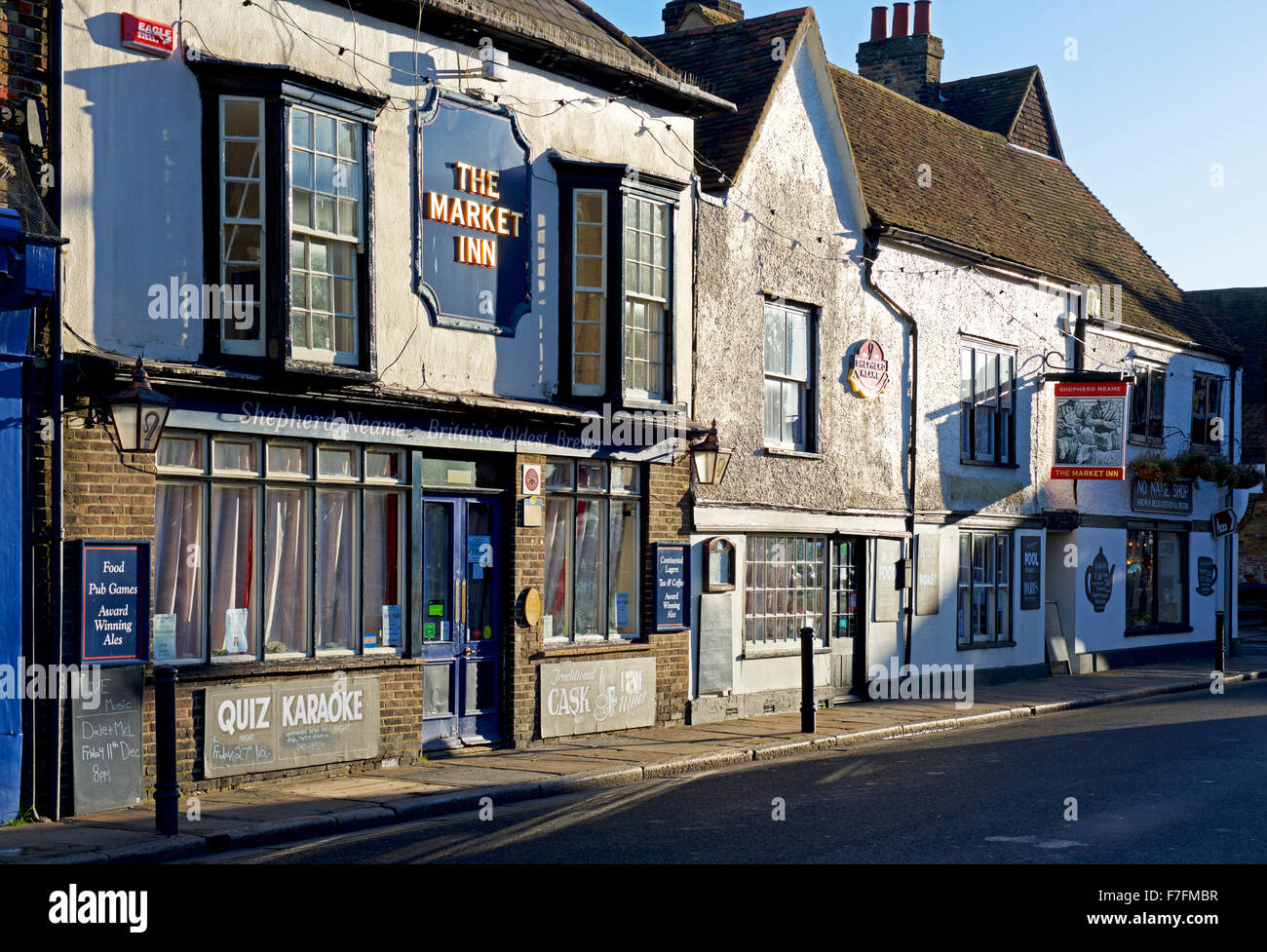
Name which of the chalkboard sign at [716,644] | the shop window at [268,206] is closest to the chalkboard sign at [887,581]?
the chalkboard sign at [716,644]

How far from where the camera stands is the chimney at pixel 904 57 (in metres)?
30.1

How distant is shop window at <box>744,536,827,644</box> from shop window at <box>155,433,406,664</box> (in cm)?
581

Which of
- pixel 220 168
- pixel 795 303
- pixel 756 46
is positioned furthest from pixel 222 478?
pixel 756 46

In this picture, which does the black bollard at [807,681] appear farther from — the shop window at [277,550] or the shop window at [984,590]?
the shop window at [984,590]

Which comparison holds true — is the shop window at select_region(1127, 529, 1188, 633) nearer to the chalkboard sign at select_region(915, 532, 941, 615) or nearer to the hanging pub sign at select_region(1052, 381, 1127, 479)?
the hanging pub sign at select_region(1052, 381, 1127, 479)

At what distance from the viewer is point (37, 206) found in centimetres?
1053

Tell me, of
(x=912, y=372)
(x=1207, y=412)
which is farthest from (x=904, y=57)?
(x=912, y=372)

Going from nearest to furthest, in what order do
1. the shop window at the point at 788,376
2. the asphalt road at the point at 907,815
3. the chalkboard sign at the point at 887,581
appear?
the asphalt road at the point at 907,815, the shop window at the point at 788,376, the chalkboard sign at the point at 887,581

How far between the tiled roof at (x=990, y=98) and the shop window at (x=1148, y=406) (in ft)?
18.9

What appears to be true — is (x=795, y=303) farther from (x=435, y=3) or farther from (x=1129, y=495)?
(x=1129, y=495)

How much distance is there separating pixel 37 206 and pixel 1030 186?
848 inches

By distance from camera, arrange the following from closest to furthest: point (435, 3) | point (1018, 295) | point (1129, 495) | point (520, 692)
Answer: point (435, 3) → point (520, 692) → point (1018, 295) → point (1129, 495)

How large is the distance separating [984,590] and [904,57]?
13153mm

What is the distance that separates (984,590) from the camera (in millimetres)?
22766
